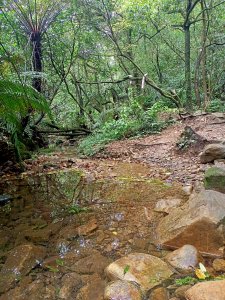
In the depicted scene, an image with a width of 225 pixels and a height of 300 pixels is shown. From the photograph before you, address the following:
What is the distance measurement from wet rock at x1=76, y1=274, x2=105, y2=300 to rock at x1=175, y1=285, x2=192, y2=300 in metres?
0.48

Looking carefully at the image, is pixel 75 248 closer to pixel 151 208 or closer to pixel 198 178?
pixel 151 208

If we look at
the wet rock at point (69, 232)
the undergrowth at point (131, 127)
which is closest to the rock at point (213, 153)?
the wet rock at point (69, 232)

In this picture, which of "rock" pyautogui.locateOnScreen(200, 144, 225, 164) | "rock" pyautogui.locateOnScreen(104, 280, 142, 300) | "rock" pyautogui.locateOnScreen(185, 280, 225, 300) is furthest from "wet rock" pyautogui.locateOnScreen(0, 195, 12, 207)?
"rock" pyautogui.locateOnScreen(200, 144, 225, 164)

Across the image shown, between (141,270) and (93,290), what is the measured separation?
0.36 meters

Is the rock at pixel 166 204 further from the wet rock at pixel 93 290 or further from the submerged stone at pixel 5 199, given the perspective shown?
the submerged stone at pixel 5 199

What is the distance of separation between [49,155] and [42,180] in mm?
1926

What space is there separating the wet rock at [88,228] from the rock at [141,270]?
0.64 meters

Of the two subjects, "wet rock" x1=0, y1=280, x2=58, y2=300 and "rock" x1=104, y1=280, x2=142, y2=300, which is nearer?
"rock" x1=104, y1=280, x2=142, y2=300

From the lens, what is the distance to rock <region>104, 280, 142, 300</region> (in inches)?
68.5

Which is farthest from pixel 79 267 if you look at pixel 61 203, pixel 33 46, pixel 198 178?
pixel 33 46

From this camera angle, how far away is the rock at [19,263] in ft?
6.63

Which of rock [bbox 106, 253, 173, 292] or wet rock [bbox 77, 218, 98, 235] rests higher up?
rock [bbox 106, 253, 173, 292]

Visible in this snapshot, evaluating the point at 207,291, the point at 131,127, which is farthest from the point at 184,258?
the point at 131,127

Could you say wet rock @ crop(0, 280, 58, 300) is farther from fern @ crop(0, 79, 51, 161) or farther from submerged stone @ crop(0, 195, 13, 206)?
fern @ crop(0, 79, 51, 161)
